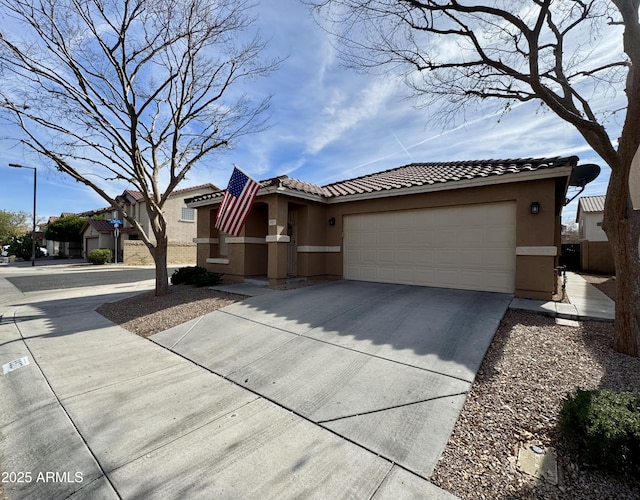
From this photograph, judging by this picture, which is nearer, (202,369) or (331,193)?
(202,369)

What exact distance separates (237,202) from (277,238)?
1.55m

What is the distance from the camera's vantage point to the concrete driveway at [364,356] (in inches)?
110

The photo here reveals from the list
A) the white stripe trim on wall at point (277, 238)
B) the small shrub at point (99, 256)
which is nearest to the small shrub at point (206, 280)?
the white stripe trim on wall at point (277, 238)

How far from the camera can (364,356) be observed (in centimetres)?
415

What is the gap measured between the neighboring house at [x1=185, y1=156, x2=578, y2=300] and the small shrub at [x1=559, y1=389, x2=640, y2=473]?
16.1ft

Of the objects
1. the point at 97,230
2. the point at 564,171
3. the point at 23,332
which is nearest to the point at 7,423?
the point at 23,332

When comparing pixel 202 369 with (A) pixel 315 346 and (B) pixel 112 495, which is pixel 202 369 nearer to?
(A) pixel 315 346

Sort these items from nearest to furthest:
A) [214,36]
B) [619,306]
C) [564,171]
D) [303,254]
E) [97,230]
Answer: [619,306], [564,171], [214,36], [303,254], [97,230]

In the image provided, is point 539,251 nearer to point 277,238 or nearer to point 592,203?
point 277,238

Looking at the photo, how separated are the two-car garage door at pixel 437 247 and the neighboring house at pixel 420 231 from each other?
2 cm

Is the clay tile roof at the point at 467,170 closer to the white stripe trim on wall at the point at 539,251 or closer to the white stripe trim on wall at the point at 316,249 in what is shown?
the white stripe trim on wall at the point at 539,251

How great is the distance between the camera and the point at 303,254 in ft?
32.3

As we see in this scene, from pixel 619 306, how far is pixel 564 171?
345 centimetres

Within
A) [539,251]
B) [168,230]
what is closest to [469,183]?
[539,251]
